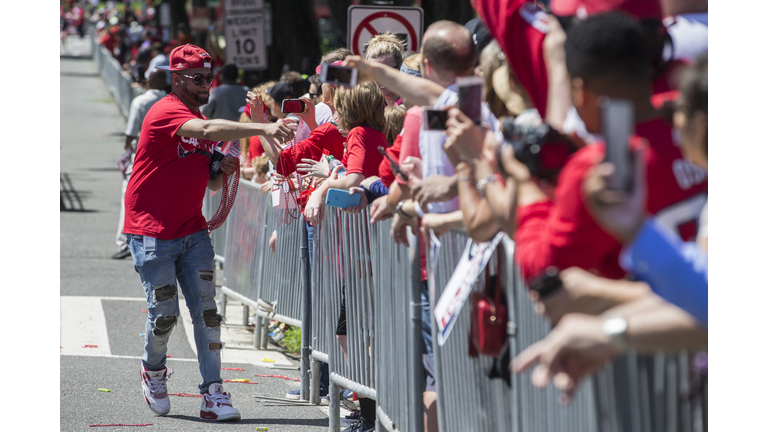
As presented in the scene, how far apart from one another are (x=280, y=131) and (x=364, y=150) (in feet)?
1.65

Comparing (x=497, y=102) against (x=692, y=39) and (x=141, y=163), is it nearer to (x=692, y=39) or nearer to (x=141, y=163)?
(x=692, y=39)

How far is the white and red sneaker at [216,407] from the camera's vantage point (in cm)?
597

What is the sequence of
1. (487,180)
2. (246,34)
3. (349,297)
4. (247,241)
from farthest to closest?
(246,34) → (247,241) → (349,297) → (487,180)

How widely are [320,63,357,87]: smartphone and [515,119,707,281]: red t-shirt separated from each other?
165 cm

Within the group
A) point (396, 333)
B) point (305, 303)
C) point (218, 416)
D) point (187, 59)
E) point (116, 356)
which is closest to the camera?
point (396, 333)

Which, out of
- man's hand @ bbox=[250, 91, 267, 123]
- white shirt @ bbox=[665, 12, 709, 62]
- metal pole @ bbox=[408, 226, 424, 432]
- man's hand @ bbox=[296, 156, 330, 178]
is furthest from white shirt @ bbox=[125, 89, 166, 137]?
white shirt @ bbox=[665, 12, 709, 62]

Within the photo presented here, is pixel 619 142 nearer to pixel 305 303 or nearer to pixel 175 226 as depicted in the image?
pixel 175 226

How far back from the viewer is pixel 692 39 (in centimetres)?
303

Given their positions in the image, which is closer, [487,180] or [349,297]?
[487,180]

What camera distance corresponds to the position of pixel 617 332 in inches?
79.6

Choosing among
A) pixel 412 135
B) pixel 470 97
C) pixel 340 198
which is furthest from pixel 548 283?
pixel 340 198

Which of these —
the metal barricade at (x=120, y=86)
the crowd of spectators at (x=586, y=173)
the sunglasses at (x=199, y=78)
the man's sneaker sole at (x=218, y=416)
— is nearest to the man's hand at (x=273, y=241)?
the sunglasses at (x=199, y=78)

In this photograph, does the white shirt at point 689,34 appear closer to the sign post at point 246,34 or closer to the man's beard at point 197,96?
the man's beard at point 197,96

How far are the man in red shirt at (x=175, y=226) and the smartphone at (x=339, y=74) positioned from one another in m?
2.19
